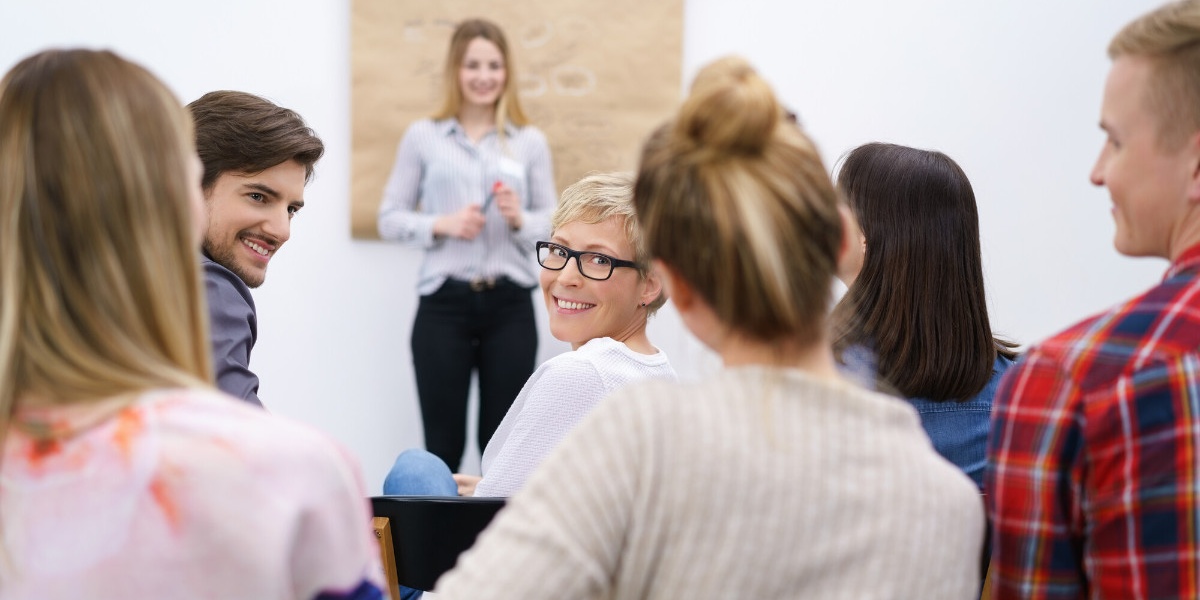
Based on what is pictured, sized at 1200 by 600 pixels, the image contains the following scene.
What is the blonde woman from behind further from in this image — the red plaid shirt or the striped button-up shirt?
the striped button-up shirt

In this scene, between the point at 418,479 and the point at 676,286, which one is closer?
the point at 676,286

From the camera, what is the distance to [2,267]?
83cm

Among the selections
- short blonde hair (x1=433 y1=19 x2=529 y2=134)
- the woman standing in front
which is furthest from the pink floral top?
short blonde hair (x1=433 y1=19 x2=529 y2=134)

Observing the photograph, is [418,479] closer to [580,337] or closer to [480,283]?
[580,337]

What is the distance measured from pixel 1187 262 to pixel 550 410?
0.94 m

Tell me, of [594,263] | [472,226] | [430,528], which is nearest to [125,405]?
[430,528]

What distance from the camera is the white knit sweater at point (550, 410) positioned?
1.63 metres

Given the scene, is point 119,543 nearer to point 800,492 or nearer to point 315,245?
point 800,492

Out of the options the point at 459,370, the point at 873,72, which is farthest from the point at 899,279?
the point at 873,72

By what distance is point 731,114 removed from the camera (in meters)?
0.85

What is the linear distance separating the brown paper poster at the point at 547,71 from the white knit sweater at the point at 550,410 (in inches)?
77.4

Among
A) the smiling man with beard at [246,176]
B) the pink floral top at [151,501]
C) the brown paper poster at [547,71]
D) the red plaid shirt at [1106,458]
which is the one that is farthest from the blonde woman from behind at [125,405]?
the brown paper poster at [547,71]

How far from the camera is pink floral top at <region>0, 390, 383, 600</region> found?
0.77m

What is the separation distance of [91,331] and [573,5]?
2.90m
